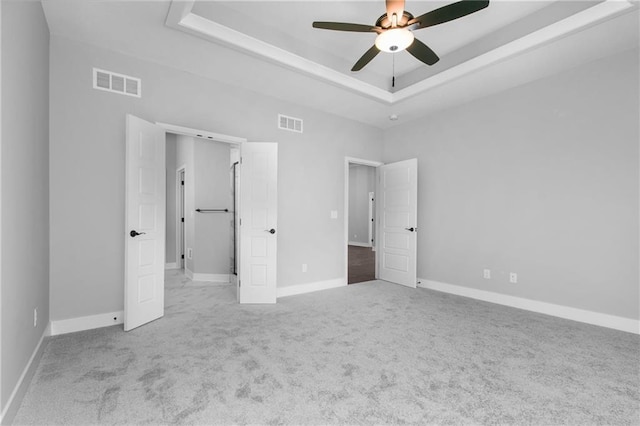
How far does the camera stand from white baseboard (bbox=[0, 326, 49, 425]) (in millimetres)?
1581

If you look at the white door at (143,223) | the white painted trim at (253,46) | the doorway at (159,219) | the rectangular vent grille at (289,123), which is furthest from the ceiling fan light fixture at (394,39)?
the white door at (143,223)

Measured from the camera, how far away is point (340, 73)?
3857mm

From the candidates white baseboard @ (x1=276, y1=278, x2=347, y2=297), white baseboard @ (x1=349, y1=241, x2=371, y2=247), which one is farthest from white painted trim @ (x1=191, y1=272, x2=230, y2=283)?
white baseboard @ (x1=349, y1=241, x2=371, y2=247)

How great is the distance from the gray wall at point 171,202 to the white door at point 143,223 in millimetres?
3227

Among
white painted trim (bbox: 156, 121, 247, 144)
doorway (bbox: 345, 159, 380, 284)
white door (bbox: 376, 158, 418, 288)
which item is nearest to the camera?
white painted trim (bbox: 156, 121, 247, 144)

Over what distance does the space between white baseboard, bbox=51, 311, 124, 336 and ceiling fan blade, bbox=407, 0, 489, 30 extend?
3932 mm

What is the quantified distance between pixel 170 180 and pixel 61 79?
3610mm

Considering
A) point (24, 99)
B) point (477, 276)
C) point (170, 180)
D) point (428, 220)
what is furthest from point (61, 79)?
point (477, 276)

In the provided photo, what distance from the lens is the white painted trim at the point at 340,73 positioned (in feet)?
8.48

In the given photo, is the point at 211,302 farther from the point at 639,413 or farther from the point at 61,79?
the point at 639,413

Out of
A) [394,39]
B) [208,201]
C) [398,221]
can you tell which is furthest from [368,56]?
[208,201]

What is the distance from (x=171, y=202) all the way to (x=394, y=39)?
5702 millimetres

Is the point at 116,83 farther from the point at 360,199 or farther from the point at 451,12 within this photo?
the point at 360,199

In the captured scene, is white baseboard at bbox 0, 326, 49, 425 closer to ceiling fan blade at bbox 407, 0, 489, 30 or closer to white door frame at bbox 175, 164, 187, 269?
ceiling fan blade at bbox 407, 0, 489, 30
